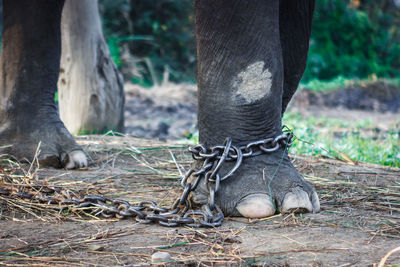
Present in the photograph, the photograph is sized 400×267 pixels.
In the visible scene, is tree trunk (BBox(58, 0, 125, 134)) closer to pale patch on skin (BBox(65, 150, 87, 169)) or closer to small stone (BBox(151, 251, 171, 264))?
pale patch on skin (BBox(65, 150, 87, 169))

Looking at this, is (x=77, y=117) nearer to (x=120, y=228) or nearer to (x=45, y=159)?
(x=45, y=159)

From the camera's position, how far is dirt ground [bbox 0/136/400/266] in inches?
46.5

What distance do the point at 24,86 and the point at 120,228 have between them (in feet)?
4.18

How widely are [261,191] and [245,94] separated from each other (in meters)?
0.35

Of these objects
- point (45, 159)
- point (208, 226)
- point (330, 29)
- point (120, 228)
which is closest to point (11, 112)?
point (45, 159)

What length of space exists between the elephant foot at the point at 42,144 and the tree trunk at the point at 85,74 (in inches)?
57.8

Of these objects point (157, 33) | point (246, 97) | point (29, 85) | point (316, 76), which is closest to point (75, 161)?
point (29, 85)

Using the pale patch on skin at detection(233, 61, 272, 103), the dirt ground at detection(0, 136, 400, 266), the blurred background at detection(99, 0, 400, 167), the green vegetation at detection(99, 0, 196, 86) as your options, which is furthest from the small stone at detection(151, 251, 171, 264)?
the green vegetation at detection(99, 0, 196, 86)

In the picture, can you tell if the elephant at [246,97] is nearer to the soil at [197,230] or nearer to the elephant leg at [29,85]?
the soil at [197,230]

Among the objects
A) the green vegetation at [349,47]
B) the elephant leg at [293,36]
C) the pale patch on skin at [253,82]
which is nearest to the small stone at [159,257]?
the pale patch on skin at [253,82]

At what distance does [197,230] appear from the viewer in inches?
54.9

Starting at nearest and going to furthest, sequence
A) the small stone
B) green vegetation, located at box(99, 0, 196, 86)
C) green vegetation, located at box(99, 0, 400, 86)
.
Answer: 1. the small stone
2. green vegetation, located at box(99, 0, 400, 86)
3. green vegetation, located at box(99, 0, 196, 86)

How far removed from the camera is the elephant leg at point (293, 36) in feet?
6.91

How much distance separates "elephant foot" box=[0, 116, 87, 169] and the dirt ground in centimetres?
18
